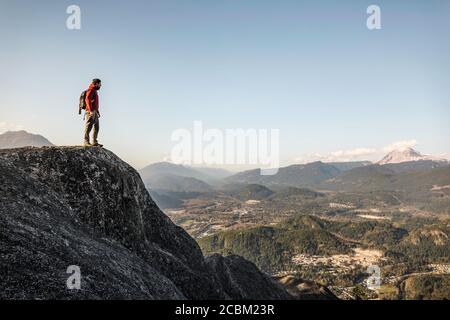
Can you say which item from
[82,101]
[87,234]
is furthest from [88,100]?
[87,234]

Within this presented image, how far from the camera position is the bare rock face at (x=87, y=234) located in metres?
17.3

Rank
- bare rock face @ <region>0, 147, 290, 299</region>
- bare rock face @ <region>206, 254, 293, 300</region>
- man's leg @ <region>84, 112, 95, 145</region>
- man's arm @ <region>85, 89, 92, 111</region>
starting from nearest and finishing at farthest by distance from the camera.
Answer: bare rock face @ <region>0, 147, 290, 299</region> → man's arm @ <region>85, 89, 92, 111</region> → man's leg @ <region>84, 112, 95, 145</region> → bare rock face @ <region>206, 254, 293, 300</region>

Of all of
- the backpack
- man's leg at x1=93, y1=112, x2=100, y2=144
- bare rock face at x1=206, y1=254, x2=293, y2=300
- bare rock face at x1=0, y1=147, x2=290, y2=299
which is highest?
the backpack

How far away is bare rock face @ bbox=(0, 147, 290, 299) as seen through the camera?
1734 centimetres

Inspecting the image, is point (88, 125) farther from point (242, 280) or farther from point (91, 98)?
point (242, 280)

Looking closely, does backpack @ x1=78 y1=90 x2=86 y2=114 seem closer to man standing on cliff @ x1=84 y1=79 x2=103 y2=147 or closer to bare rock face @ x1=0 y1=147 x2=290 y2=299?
man standing on cliff @ x1=84 y1=79 x2=103 y2=147

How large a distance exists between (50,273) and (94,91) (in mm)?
20078

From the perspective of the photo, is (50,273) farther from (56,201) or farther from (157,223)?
(157,223)

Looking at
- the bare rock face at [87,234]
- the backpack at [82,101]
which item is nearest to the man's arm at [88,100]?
the backpack at [82,101]

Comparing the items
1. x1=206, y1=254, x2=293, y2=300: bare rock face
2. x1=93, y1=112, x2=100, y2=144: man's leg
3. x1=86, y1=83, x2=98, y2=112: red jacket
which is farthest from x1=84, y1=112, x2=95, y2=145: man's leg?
x1=206, y1=254, x2=293, y2=300: bare rock face

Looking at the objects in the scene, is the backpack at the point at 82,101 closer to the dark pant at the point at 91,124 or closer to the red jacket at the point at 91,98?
the red jacket at the point at 91,98

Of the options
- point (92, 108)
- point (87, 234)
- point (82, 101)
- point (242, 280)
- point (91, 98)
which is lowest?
point (242, 280)

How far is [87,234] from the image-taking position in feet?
87.1
